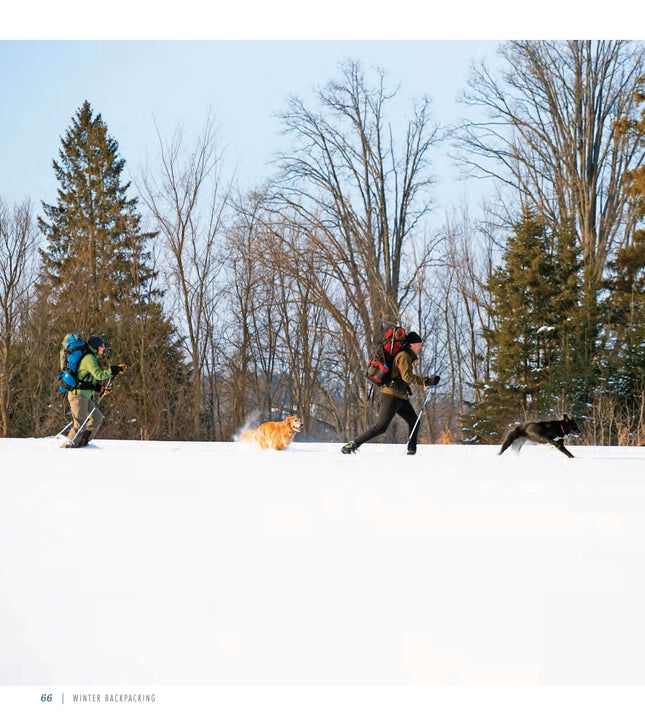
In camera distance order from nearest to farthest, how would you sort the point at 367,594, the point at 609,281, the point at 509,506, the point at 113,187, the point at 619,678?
the point at 619,678 < the point at 367,594 < the point at 509,506 < the point at 609,281 < the point at 113,187

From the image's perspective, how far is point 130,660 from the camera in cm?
352

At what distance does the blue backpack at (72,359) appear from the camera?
1009cm

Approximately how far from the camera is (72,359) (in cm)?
1012

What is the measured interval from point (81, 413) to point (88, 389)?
0.35 metres

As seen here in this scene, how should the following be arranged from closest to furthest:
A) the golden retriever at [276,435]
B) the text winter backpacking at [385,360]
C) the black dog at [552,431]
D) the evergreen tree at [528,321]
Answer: the black dog at [552,431]
the text winter backpacking at [385,360]
the golden retriever at [276,435]
the evergreen tree at [528,321]

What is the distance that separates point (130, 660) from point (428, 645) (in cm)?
139

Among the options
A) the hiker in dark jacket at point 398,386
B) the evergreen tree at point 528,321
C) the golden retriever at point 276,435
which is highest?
the evergreen tree at point 528,321

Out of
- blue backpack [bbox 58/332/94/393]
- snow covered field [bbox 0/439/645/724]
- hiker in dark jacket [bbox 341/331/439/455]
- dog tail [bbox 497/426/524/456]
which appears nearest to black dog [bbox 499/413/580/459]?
dog tail [bbox 497/426/524/456]

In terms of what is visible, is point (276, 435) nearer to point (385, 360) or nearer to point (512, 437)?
point (385, 360)

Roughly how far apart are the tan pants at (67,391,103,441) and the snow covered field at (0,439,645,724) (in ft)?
12.5

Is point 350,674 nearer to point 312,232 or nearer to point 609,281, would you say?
point 609,281

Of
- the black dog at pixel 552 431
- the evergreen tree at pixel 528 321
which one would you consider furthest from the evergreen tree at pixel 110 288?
the black dog at pixel 552 431

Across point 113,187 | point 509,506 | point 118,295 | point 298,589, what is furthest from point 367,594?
point 113,187

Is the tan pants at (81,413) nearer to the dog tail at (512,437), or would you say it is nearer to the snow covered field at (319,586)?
the snow covered field at (319,586)
